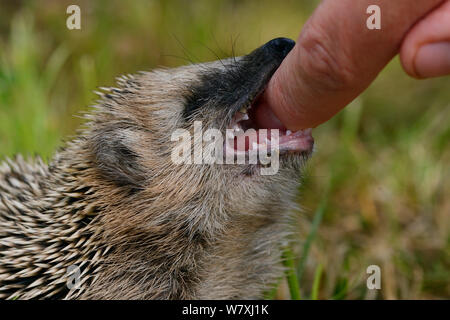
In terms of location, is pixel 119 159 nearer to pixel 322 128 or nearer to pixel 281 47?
pixel 281 47

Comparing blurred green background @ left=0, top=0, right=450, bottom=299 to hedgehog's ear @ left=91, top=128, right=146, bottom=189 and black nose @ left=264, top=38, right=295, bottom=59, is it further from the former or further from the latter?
hedgehog's ear @ left=91, top=128, right=146, bottom=189

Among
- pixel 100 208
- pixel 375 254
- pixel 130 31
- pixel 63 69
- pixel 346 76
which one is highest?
pixel 130 31

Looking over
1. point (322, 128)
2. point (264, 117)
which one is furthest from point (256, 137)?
point (322, 128)

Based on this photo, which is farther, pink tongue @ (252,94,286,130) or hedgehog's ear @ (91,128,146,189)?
hedgehog's ear @ (91,128,146,189)

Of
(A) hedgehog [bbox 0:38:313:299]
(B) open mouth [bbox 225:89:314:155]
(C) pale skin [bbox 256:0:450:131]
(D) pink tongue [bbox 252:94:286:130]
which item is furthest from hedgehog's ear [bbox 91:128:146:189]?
(C) pale skin [bbox 256:0:450:131]

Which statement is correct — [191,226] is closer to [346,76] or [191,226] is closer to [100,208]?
[100,208]

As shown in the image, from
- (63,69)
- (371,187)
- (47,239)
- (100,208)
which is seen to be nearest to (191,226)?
(100,208)
